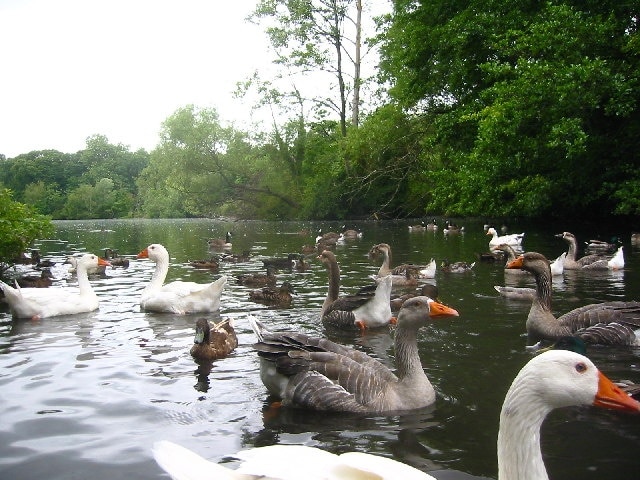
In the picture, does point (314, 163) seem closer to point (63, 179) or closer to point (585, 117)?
point (585, 117)

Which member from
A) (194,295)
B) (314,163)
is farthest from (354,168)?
(194,295)

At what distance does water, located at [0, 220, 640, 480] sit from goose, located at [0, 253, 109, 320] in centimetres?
21

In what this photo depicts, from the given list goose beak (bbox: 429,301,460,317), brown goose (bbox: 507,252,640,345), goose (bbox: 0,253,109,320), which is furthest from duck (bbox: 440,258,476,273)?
goose beak (bbox: 429,301,460,317)

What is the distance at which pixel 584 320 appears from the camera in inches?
318

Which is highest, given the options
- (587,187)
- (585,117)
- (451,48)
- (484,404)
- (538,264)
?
(451,48)

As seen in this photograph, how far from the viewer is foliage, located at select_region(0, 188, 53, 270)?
13203 millimetres

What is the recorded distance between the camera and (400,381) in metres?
6.00

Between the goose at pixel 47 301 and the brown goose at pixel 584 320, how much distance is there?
764cm

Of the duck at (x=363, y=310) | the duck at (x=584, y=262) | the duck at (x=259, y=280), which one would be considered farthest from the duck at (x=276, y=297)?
the duck at (x=584, y=262)

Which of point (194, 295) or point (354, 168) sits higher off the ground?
point (354, 168)

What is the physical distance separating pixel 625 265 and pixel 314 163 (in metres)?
41.6

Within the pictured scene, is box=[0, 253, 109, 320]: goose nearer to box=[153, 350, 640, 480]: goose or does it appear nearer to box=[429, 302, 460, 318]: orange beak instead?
box=[429, 302, 460, 318]: orange beak

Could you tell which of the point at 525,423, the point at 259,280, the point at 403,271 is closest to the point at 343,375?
the point at 525,423

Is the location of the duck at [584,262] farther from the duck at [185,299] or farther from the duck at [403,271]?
the duck at [185,299]
